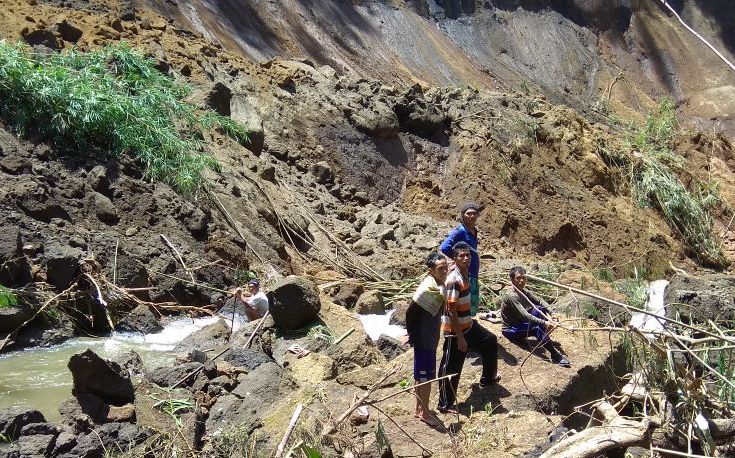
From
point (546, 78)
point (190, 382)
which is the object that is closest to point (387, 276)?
point (190, 382)

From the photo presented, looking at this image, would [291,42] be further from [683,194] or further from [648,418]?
[648,418]

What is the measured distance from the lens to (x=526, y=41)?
32.2 m

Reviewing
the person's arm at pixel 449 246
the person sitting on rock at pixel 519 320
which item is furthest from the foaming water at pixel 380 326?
the person's arm at pixel 449 246

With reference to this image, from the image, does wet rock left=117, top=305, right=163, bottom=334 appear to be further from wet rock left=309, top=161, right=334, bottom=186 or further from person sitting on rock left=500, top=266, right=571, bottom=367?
wet rock left=309, top=161, right=334, bottom=186

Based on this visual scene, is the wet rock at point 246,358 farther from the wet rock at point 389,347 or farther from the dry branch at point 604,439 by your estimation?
the dry branch at point 604,439

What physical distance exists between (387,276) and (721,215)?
9698 millimetres

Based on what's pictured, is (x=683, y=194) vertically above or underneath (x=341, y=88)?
above

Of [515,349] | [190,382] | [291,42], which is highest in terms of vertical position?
[515,349]

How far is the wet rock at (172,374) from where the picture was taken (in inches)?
263

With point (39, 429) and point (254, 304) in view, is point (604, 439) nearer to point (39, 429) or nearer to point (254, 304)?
point (39, 429)

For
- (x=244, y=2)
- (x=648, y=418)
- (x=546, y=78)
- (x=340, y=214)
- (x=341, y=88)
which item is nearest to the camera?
(x=648, y=418)

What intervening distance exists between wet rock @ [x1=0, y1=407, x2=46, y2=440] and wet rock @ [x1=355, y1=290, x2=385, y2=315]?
4.96m

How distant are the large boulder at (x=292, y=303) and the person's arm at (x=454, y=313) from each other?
2.90m

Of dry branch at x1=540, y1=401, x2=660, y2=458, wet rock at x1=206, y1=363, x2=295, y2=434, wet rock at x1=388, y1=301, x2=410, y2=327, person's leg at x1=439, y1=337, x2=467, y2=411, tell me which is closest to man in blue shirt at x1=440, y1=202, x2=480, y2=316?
person's leg at x1=439, y1=337, x2=467, y2=411
